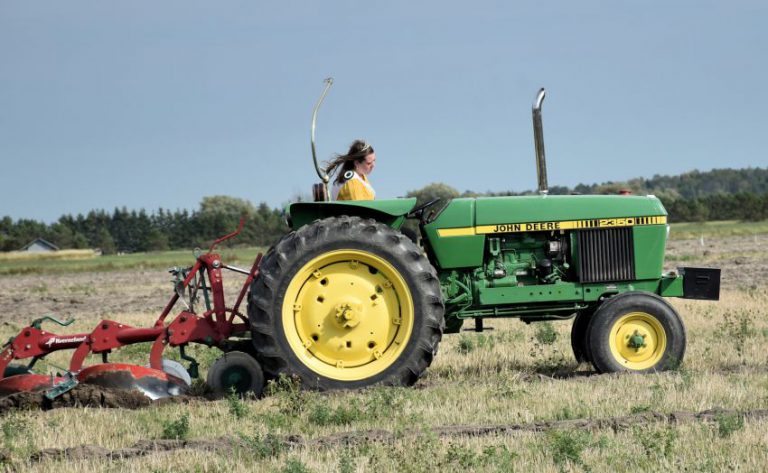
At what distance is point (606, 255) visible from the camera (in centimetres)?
788

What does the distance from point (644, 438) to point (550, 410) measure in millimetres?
1268

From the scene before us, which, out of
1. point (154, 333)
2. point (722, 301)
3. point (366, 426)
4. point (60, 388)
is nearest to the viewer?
point (366, 426)

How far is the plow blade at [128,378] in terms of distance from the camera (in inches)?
270

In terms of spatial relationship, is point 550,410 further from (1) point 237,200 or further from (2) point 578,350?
(1) point 237,200

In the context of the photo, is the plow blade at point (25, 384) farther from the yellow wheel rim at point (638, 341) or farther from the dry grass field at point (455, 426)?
the yellow wheel rim at point (638, 341)

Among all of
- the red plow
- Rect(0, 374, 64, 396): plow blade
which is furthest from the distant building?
Rect(0, 374, 64, 396): plow blade

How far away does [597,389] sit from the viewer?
6.82 metres

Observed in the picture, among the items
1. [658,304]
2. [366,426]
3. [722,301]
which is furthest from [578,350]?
[722,301]

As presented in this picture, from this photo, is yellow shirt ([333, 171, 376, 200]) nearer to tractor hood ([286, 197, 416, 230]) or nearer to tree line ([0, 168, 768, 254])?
tractor hood ([286, 197, 416, 230])

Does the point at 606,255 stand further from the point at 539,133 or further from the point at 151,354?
the point at 151,354

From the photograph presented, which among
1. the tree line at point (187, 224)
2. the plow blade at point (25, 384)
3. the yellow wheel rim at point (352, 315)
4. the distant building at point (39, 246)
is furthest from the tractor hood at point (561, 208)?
the distant building at point (39, 246)

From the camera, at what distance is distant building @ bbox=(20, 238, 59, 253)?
7872cm

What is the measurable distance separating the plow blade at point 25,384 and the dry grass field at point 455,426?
171 millimetres

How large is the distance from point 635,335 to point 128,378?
4005 millimetres
